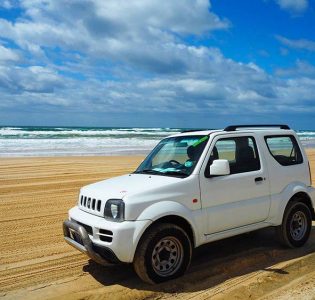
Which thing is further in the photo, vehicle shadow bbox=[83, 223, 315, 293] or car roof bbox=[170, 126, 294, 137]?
car roof bbox=[170, 126, 294, 137]

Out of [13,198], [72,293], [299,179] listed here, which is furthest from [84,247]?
[13,198]

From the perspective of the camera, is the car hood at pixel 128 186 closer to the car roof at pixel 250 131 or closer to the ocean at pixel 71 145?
the car roof at pixel 250 131

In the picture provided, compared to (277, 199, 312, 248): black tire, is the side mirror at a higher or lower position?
higher

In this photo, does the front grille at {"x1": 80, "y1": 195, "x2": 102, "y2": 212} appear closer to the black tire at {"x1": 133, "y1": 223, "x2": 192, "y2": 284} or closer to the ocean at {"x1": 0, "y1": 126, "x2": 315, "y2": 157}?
the black tire at {"x1": 133, "y1": 223, "x2": 192, "y2": 284}

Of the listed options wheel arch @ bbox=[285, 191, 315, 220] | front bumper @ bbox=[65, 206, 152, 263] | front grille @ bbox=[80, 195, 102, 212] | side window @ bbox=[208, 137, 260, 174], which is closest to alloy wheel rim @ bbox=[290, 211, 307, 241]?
wheel arch @ bbox=[285, 191, 315, 220]

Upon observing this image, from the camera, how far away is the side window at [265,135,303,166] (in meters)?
6.05

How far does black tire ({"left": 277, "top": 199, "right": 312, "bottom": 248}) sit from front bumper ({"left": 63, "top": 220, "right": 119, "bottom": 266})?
281 cm

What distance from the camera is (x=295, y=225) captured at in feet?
20.3

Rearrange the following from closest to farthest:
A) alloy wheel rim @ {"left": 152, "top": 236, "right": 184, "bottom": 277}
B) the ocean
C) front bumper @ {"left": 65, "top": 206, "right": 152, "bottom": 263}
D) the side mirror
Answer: front bumper @ {"left": 65, "top": 206, "right": 152, "bottom": 263}, alloy wheel rim @ {"left": 152, "top": 236, "right": 184, "bottom": 277}, the side mirror, the ocean

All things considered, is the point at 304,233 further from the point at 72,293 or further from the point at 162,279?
the point at 72,293

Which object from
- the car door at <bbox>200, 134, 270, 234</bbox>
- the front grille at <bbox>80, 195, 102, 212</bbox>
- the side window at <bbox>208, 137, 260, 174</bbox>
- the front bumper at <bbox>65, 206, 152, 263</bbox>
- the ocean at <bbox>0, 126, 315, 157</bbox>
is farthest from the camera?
the ocean at <bbox>0, 126, 315, 157</bbox>

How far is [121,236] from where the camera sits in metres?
4.31

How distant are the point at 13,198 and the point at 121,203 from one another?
636 centimetres

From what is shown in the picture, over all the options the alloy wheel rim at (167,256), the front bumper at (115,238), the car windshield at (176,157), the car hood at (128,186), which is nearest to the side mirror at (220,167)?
the car windshield at (176,157)
